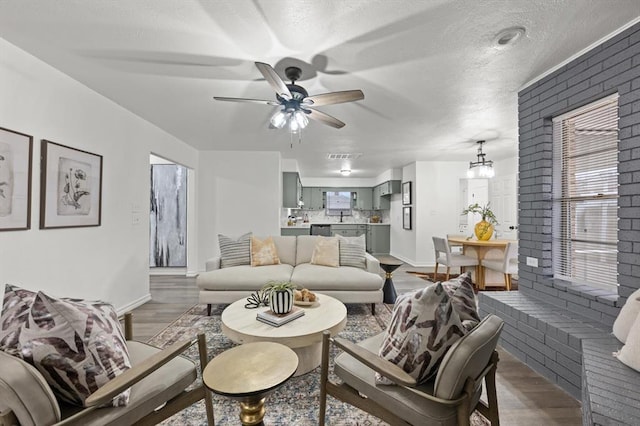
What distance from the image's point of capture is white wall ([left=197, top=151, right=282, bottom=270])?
17.7ft

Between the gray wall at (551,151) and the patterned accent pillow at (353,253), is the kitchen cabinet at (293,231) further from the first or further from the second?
the gray wall at (551,151)

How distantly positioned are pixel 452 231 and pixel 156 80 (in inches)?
238

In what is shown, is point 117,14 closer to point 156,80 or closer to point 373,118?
point 156,80

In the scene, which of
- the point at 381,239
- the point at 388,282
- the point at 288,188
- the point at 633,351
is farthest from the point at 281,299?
the point at 381,239

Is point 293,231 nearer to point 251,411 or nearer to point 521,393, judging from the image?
point 521,393

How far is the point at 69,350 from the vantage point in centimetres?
107

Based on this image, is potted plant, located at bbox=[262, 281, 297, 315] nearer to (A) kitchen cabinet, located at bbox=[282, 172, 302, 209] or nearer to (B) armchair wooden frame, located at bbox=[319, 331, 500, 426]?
(B) armchair wooden frame, located at bbox=[319, 331, 500, 426]

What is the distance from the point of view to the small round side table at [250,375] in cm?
113

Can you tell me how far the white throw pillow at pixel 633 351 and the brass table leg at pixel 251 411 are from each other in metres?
1.80

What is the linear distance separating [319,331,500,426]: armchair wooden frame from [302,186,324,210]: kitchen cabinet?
25.2ft

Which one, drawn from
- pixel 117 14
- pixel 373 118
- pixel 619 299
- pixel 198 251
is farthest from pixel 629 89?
pixel 198 251

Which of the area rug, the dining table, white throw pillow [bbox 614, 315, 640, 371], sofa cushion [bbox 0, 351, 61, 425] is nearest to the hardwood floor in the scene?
the area rug

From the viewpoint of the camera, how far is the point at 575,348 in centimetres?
184

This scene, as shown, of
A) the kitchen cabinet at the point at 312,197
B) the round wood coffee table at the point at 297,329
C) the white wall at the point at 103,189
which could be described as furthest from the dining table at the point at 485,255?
the kitchen cabinet at the point at 312,197
